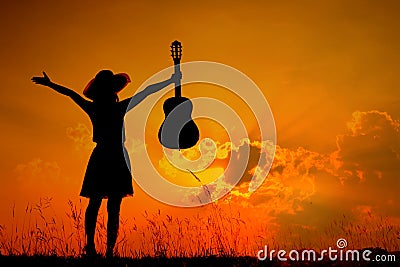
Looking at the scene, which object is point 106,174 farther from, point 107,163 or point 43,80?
point 43,80

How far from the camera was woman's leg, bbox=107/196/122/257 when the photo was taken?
26.0ft

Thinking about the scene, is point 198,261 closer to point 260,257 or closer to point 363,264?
point 260,257

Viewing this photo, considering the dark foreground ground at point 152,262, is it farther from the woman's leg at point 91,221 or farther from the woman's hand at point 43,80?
the woman's hand at point 43,80

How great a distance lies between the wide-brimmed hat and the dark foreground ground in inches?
94.9

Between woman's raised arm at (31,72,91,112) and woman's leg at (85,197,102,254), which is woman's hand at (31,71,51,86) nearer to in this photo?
woman's raised arm at (31,72,91,112)

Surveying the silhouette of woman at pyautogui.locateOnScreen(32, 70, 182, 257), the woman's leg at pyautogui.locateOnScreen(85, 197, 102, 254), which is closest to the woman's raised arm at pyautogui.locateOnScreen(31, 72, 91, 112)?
the silhouette of woman at pyautogui.locateOnScreen(32, 70, 182, 257)

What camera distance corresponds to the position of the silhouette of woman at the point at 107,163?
7945 mm

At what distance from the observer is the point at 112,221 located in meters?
7.95

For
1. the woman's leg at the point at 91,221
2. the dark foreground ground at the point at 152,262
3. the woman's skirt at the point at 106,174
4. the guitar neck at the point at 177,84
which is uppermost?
the guitar neck at the point at 177,84

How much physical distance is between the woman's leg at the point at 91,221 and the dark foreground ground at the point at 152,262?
25 centimetres

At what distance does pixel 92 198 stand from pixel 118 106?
4.51 feet

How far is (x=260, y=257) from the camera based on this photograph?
8188mm

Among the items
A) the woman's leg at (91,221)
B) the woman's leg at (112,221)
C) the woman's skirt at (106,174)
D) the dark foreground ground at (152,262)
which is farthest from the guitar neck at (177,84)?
the dark foreground ground at (152,262)

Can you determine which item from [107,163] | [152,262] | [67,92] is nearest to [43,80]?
[67,92]
